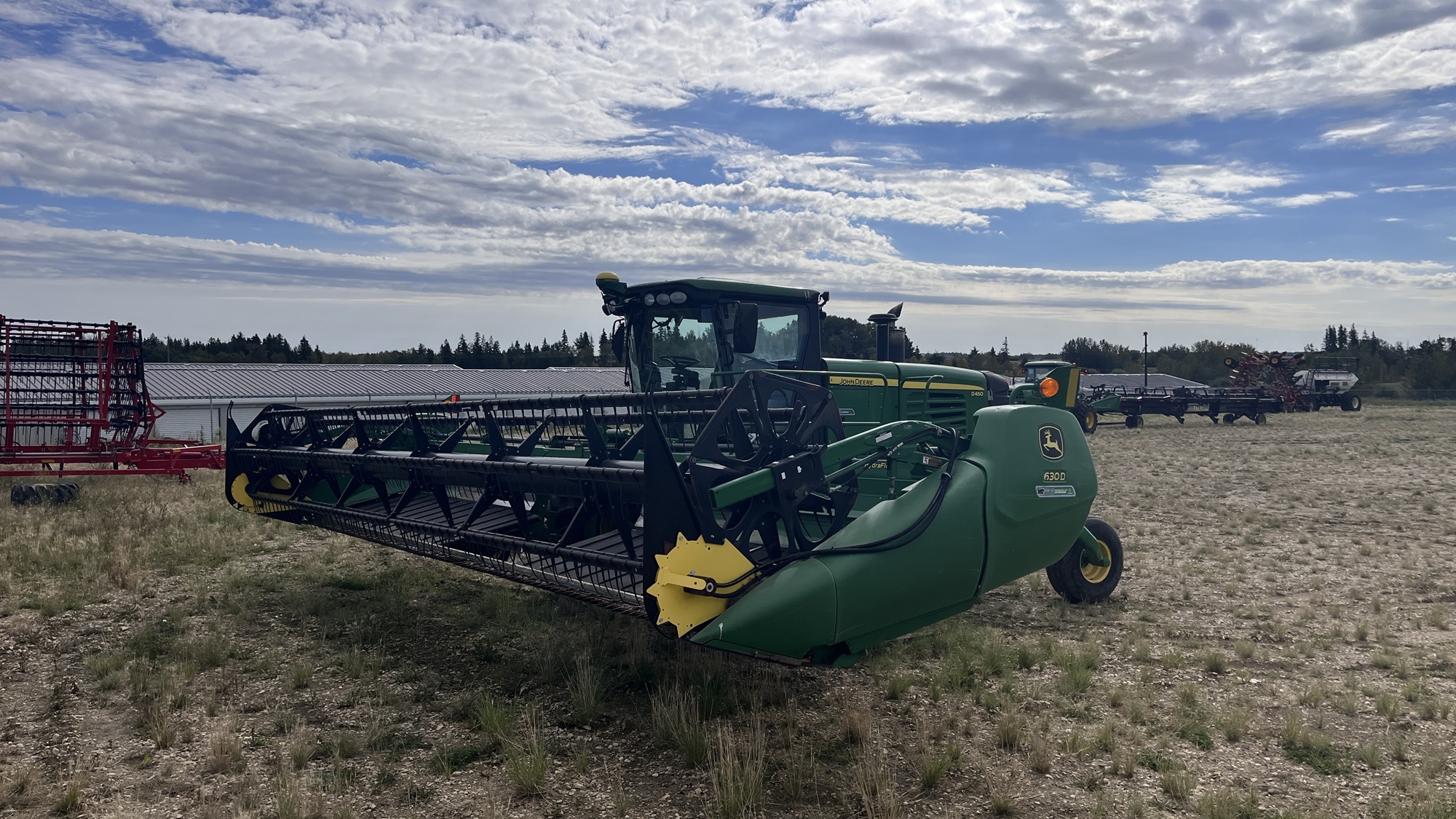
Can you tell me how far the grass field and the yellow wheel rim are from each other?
362 millimetres

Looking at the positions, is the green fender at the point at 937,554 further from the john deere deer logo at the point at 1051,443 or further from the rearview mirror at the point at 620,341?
the rearview mirror at the point at 620,341

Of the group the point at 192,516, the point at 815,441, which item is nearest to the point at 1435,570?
the point at 815,441

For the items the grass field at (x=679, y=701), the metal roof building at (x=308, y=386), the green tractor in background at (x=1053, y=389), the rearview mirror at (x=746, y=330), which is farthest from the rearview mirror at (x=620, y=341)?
the metal roof building at (x=308, y=386)

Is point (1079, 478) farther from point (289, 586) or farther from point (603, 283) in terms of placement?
point (289, 586)

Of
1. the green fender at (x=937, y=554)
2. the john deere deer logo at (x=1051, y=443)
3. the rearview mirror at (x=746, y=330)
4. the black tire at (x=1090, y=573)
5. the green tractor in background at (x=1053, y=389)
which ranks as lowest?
the black tire at (x=1090, y=573)

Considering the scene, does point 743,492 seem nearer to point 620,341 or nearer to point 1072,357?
point 620,341

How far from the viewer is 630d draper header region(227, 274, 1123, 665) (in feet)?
14.9

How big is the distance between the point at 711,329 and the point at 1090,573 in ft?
13.9

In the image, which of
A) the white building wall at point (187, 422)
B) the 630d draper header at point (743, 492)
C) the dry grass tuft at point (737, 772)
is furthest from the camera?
the white building wall at point (187, 422)

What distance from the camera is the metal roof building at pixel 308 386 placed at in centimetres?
3562

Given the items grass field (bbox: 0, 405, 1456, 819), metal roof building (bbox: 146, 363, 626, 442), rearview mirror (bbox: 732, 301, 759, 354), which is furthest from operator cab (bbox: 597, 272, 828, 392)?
metal roof building (bbox: 146, 363, 626, 442)

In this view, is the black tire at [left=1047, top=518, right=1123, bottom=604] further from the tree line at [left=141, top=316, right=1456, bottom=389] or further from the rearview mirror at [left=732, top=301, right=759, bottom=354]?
the tree line at [left=141, top=316, right=1456, bottom=389]

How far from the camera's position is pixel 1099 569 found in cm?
844

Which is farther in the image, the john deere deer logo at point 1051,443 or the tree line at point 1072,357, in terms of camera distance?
the tree line at point 1072,357
